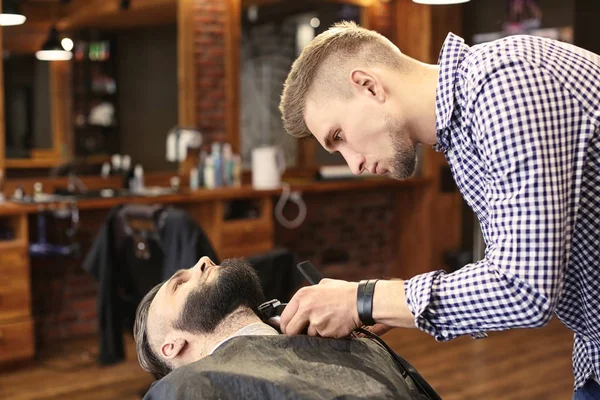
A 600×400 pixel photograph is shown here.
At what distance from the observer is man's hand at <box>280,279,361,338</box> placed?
4.29 feet

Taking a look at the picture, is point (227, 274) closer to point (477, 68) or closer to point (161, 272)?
point (477, 68)

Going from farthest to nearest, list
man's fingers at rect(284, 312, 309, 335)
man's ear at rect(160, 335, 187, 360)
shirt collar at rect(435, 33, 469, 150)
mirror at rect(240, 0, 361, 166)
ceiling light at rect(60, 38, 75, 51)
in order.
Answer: mirror at rect(240, 0, 361, 166) < ceiling light at rect(60, 38, 75, 51) < man's ear at rect(160, 335, 187, 360) < man's fingers at rect(284, 312, 309, 335) < shirt collar at rect(435, 33, 469, 150)

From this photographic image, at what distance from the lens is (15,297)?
3900 mm

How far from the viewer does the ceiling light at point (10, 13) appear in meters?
4.21

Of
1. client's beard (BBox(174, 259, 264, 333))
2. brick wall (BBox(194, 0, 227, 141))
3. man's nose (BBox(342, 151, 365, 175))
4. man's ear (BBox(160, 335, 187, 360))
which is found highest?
brick wall (BBox(194, 0, 227, 141))

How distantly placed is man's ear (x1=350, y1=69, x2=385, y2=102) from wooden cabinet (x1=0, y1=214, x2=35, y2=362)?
2.96 meters

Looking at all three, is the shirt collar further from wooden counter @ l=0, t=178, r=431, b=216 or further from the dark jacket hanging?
wooden counter @ l=0, t=178, r=431, b=216

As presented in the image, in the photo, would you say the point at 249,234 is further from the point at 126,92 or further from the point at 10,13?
the point at 10,13

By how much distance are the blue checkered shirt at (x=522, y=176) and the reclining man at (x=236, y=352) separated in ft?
0.89

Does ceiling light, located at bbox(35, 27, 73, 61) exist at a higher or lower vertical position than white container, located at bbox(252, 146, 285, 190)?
higher

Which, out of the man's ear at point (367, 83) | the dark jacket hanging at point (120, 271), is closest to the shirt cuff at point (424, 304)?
the man's ear at point (367, 83)

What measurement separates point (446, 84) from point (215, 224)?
3.32 metres

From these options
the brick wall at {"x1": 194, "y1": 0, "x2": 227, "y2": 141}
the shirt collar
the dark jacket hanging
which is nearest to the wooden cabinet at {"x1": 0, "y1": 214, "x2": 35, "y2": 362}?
the dark jacket hanging

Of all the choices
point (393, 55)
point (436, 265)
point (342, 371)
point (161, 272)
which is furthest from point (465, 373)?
point (393, 55)
